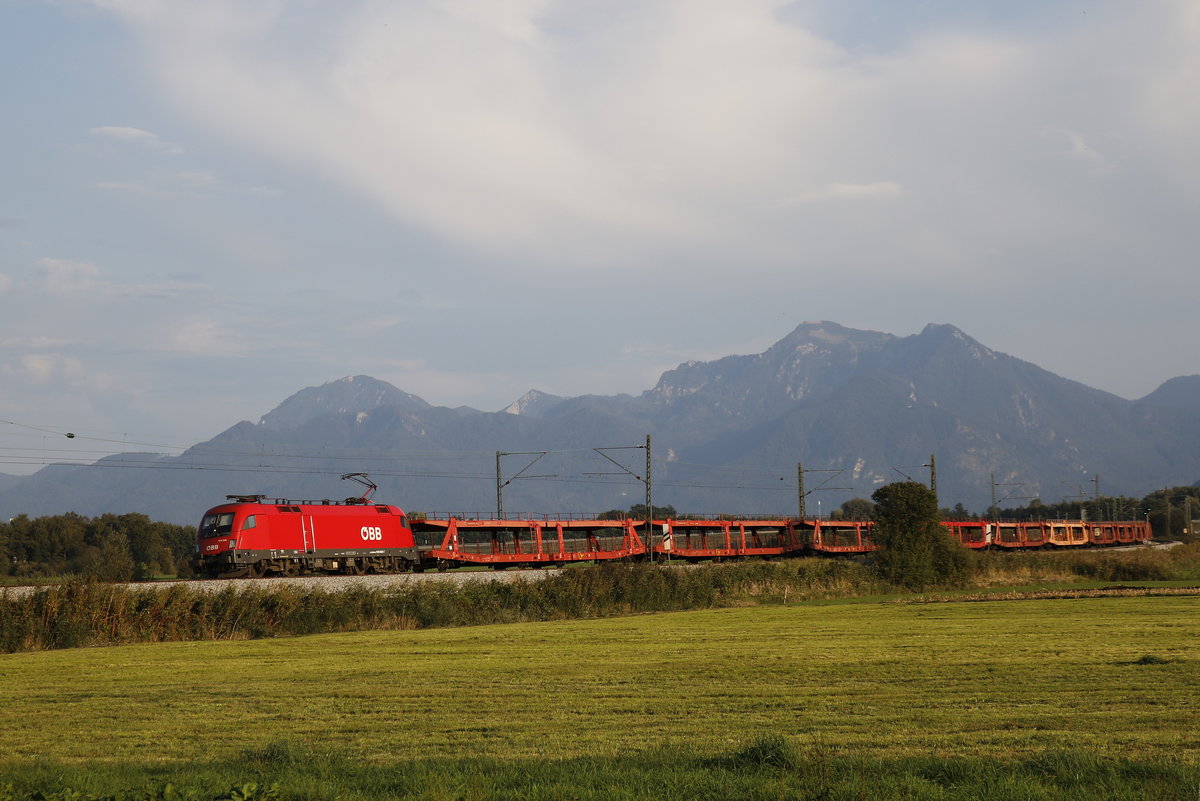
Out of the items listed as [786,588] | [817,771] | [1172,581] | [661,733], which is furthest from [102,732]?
[1172,581]

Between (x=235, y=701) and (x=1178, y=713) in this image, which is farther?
(x=235, y=701)

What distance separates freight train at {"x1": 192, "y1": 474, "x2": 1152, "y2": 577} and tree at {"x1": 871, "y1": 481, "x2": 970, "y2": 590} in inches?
142

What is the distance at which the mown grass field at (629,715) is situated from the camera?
1061 cm

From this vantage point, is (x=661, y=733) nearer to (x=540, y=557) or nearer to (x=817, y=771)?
(x=817, y=771)

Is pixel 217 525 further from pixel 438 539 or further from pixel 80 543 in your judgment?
pixel 80 543

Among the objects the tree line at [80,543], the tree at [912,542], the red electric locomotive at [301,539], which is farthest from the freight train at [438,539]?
the tree line at [80,543]

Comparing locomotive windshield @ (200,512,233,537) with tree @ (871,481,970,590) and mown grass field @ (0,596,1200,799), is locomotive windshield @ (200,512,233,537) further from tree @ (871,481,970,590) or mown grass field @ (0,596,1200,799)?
tree @ (871,481,970,590)

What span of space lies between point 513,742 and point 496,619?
25882 millimetres

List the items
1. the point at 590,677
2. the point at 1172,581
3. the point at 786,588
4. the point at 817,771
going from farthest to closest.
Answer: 1. the point at 1172,581
2. the point at 786,588
3. the point at 590,677
4. the point at 817,771

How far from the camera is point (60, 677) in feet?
74.8

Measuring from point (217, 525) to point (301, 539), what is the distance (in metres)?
4.84

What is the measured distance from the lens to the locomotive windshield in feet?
177

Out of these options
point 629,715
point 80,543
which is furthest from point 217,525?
point 80,543

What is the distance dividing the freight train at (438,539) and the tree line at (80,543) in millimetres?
25923
